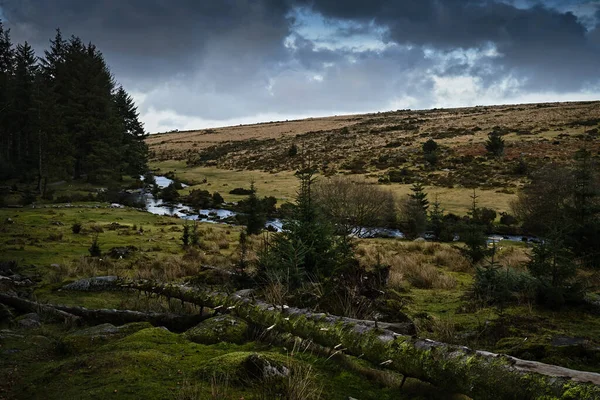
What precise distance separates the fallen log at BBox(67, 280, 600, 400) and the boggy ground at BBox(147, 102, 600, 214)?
25.7 meters

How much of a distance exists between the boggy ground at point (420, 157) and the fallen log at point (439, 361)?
25741mm

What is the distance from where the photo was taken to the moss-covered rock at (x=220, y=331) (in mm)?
5848

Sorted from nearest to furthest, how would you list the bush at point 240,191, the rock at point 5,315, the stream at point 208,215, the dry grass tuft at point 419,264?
the rock at point 5,315, the dry grass tuft at point 419,264, the stream at point 208,215, the bush at point 240,191

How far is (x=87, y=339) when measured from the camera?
5.75m

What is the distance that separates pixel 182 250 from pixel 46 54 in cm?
5927

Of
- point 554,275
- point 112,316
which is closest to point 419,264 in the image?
point 554,275

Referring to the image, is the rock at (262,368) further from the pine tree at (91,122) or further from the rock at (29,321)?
the pine tree at (91,122)

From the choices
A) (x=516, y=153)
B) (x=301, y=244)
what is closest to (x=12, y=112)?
(x=301, y=244)

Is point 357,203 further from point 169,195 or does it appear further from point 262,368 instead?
point 262,368

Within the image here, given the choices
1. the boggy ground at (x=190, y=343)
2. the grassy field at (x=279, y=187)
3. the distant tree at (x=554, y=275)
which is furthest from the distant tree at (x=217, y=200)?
the distant tree at (x=554, y=275)

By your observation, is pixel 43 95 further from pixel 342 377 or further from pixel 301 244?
pixel 342 377

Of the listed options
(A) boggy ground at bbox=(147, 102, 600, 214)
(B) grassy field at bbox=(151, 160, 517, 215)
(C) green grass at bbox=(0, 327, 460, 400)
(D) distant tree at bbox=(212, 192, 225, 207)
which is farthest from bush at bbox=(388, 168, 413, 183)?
(C) green grass at bbox=(0, 327, 460, 400)

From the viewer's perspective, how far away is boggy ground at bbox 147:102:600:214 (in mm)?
45219

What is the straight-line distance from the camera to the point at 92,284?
976 cm
